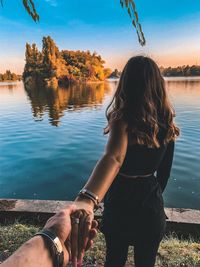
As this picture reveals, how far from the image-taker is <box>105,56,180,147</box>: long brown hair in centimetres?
161

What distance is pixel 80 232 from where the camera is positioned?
3.71 ft

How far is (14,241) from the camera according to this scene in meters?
3.37

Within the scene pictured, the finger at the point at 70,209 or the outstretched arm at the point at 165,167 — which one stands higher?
the finger at the point at 70,209

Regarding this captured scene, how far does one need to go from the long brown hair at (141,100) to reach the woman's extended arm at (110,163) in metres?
0.07

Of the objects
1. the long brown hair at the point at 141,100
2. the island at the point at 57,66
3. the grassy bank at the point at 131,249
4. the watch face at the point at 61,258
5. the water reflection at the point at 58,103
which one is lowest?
the grassy bank at the point at 131,249

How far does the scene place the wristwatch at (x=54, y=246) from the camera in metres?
1.00

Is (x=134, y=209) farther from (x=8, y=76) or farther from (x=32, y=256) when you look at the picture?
(x=8, y=76)

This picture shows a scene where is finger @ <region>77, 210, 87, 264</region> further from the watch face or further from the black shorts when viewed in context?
the black shorts

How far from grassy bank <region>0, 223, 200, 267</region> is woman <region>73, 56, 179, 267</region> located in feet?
3.62

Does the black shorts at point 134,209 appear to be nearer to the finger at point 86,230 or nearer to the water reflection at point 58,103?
the finger at point 86,230

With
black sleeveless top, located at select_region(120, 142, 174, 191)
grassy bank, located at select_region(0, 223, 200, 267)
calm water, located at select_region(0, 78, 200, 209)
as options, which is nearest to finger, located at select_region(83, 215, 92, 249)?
black sleeveless top, located at select_region(120, 142, 174, 191)

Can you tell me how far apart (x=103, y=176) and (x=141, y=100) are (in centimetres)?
61

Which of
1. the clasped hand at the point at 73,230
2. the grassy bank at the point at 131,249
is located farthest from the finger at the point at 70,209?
the grassy bank at the point at 131,249

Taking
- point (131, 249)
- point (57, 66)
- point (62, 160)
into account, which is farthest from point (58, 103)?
point (57, 66)
